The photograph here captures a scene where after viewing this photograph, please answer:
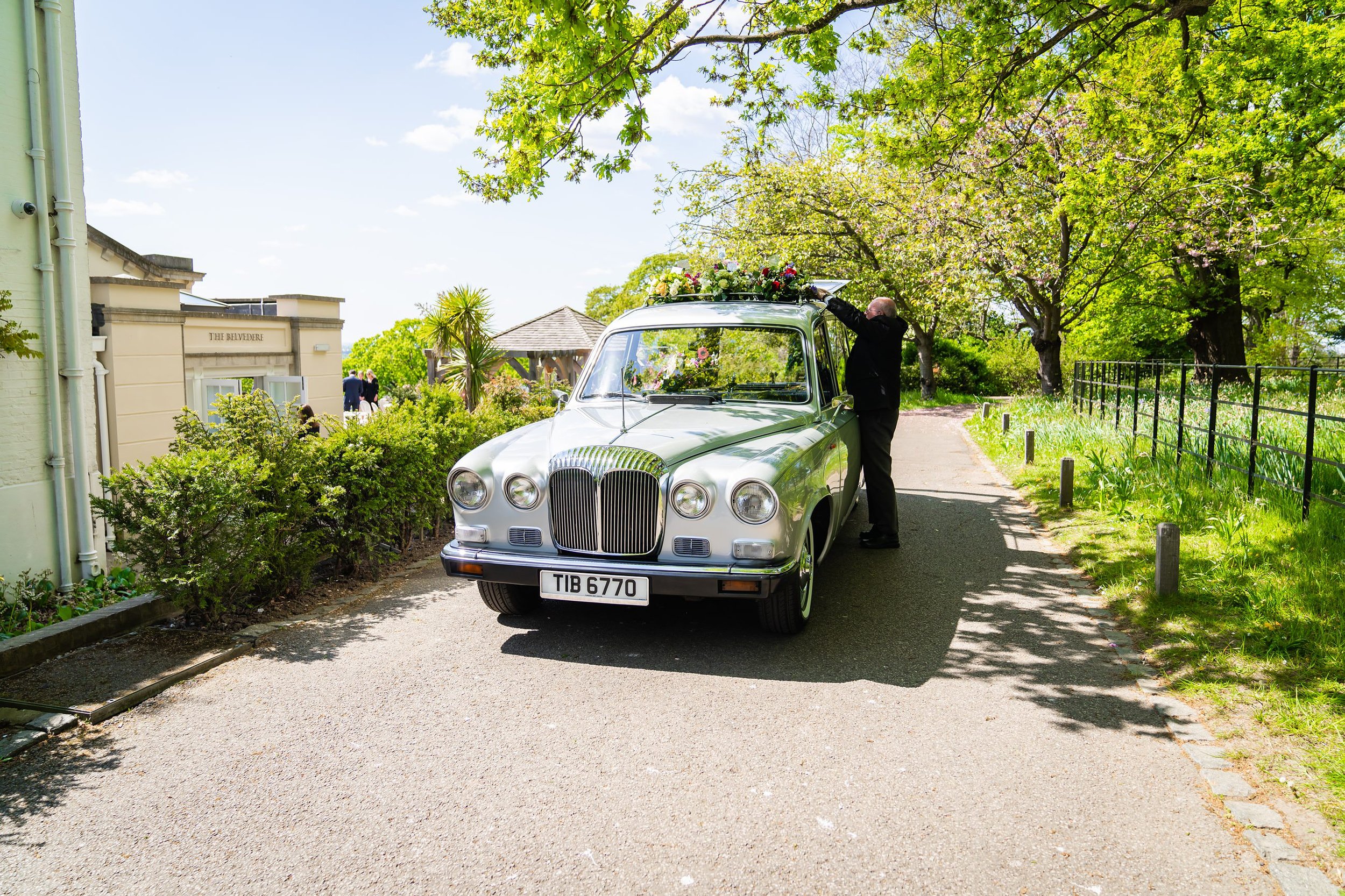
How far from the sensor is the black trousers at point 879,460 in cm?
764

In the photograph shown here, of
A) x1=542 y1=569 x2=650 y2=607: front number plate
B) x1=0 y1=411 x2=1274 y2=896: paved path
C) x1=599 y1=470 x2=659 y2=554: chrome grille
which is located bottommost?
x1=0 y1=411 x2=1274 y2=896: paved path

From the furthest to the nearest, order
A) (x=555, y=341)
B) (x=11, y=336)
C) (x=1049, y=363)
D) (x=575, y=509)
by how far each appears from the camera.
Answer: (x=555, y=341)
(x=1049, y=363)
(x=11, y=336)
(x=575, y=509)

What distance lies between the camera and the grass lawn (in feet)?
13.1

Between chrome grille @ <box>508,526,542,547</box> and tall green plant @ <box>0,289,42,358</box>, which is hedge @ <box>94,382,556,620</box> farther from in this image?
chrome grille @ <box>508,526,542,547</box>

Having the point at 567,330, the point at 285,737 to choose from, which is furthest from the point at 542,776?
the point at 567,330

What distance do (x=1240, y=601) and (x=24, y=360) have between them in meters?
8.65

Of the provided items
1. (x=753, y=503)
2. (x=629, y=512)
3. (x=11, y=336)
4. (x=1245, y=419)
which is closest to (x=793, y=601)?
(x=753, y=503)

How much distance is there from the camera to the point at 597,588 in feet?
16.2

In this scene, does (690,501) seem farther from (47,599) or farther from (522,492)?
(47,599)

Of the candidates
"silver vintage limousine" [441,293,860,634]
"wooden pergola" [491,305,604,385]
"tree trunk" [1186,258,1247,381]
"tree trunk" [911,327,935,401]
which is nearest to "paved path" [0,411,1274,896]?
"silver vintage limousine" [441,293,860,634]

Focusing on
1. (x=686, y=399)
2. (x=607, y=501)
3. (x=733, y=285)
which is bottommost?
(x=607, y=501)

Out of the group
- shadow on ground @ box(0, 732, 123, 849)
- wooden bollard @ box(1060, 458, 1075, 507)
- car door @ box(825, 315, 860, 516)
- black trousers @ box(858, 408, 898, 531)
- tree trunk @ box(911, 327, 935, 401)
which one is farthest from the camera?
tree trunk @ box(911, 327, 935, 401)

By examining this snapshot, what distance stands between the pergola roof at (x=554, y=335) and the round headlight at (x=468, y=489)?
20318 millimetres

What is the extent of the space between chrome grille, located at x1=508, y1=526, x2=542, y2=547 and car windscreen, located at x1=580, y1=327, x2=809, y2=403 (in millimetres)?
1635
